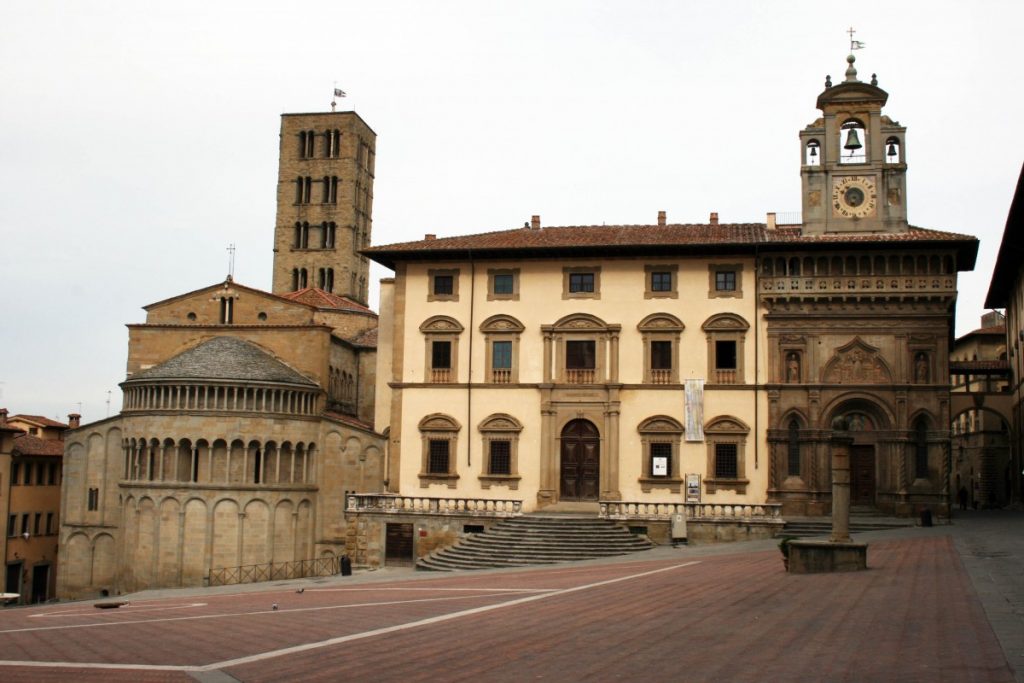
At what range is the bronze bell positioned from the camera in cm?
4444

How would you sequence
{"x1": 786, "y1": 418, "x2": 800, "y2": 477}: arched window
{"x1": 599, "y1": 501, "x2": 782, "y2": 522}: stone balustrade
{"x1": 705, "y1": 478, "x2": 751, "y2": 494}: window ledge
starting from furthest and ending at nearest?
{"x1": 705, "y1": 478, "x2": 751, "y2": 494}: window ledge, {"x1": 786, "y1": 418, "x2": 800, "y2": 477}: arched window, {"x1": 599, "y1": 501, "x2": 782, "y2": 522}: stone balustrade

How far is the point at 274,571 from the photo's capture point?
2021 inches

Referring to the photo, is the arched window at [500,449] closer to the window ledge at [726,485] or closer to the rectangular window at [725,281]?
the window ledge at [726,485]

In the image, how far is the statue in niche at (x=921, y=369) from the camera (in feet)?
142

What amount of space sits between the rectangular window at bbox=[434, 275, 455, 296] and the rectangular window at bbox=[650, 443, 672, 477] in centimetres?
1132

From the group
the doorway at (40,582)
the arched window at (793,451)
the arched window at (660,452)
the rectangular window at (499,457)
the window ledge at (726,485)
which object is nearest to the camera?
the arched window at (793,451)

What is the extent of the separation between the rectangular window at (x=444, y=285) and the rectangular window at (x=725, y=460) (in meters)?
13.6

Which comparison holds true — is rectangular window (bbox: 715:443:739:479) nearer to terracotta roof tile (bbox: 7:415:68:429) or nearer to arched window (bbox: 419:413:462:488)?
arched window (bbox: 419:413:462:488)

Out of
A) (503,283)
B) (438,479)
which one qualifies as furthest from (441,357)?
(438,479)

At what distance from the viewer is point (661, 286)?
4616 centimetres

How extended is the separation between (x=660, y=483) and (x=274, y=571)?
1950cm

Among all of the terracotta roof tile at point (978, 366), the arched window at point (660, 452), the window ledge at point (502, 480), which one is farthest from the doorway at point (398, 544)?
the terracotta roof tile at point (978, 366)

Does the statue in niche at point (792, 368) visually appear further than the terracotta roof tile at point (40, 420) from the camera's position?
No

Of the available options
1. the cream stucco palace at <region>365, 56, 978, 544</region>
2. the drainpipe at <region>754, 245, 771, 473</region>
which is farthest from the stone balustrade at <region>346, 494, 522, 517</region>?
the drainpipe at <region>754, 245, 771, 473</region>
